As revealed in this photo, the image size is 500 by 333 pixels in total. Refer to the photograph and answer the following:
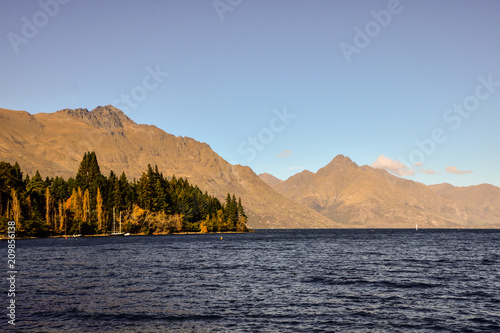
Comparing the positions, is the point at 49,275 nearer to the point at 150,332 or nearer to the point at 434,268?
the point at 150,332

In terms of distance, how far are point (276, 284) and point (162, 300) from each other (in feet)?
53.0

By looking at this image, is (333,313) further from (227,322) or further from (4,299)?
(4,299)

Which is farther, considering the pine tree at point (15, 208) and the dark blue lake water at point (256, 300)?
the pine tree at point (15, 208)

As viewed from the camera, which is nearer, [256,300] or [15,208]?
[256,300]

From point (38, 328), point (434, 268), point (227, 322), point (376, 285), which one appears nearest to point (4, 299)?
point (38, 328)

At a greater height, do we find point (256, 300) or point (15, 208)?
point (15, 208)

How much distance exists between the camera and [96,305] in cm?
4069

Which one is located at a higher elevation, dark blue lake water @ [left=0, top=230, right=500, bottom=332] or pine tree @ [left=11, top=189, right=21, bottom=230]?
pine tree @ [left=11, top=189, right=21, bottom=230]

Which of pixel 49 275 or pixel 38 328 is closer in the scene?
pixel 38 328

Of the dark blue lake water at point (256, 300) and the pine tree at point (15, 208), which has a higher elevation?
the pine tree at point (15, 208)

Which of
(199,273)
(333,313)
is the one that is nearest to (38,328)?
(333,313)

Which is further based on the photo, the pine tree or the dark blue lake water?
the pine tree

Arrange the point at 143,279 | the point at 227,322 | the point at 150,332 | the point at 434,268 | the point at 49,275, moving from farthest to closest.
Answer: the point at 434,268 → the point at 49,275 → the point at 143,279 → the point at 227,322 → the point at 150,332

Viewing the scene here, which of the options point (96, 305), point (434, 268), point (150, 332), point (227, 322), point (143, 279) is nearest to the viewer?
point (150, 332)
